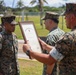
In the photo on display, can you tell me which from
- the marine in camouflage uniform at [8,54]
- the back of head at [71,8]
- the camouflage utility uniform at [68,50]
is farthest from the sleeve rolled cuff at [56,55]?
the marine in camouflage uniform at [8,54]

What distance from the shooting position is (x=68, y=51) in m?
3.62

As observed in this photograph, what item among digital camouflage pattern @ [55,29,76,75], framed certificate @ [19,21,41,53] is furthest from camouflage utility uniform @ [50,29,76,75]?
framed certificate @ [19,21,41,53]

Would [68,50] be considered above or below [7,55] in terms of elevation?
above

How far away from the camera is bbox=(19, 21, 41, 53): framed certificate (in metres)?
4.18

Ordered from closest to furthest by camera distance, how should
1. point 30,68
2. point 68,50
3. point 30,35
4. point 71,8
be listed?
point 68,50 < point 71,8 < point 30,35 < point 30,68

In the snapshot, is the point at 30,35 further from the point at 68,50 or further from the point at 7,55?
the point at 7,55

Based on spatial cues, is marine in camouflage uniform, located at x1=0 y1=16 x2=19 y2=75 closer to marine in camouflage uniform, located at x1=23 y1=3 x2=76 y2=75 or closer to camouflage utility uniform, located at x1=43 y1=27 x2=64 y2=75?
camouflage utility uniform, located at x1=43 y1=27 x2=64 y2=75

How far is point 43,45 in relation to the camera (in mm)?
4641

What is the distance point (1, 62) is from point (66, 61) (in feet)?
7.63

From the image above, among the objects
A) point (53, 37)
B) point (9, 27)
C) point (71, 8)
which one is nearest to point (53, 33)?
point (53, 37)

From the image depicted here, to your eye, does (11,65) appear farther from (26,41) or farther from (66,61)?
(66,61)

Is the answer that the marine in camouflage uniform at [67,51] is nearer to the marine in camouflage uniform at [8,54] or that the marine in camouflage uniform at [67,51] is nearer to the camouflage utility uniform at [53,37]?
the camouflage utility uniform at [53,37]

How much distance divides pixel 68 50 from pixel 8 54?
7.77 feet

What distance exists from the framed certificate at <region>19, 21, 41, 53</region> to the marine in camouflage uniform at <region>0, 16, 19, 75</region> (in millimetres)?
1461
